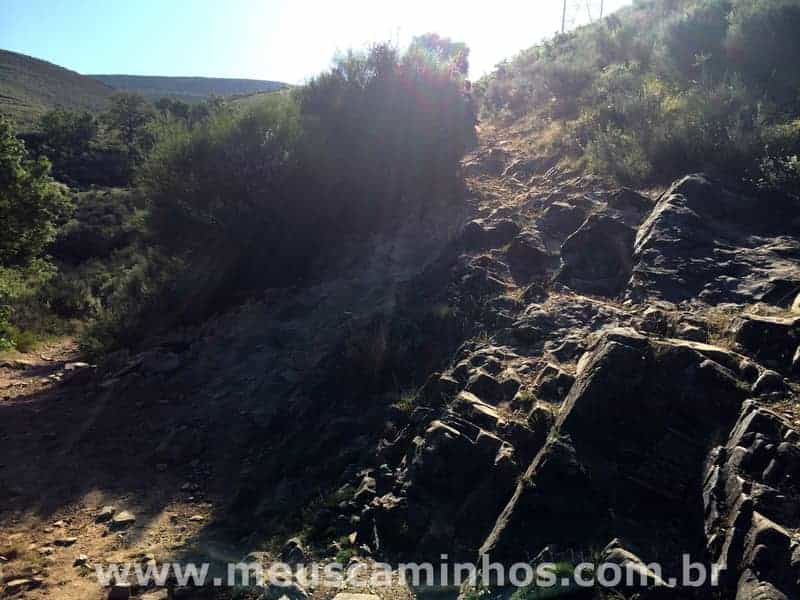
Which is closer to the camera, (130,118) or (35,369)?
(35,369)

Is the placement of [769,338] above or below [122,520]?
above

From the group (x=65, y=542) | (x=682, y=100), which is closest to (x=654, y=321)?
(x=682, y=100)

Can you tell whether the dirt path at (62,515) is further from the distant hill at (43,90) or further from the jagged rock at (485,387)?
the distant hill at (43,90)

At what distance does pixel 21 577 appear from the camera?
16.7ft

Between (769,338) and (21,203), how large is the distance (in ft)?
41.8

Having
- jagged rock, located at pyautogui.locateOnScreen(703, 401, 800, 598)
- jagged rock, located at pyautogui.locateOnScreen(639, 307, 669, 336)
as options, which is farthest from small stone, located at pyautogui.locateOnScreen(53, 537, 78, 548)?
jagged rock, located at pyautogui.locateOnScreen(639, 307, 669, 336)

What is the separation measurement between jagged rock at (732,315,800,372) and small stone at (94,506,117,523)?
21.1ft

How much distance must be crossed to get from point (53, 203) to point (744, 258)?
12550 mm

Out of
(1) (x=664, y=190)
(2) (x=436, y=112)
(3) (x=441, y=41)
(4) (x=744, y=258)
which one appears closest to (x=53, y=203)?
(2) (x=436, y=112)

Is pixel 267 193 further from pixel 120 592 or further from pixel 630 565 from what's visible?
pixel 630 565

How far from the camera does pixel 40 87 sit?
50688 millimetres

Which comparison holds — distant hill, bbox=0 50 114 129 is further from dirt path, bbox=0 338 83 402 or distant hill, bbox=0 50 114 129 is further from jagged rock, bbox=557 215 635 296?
jagged rock, bbox=557 215 635 296

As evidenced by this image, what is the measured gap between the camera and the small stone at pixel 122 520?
5.89m

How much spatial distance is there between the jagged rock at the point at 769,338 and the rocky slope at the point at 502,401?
0.02 meters
